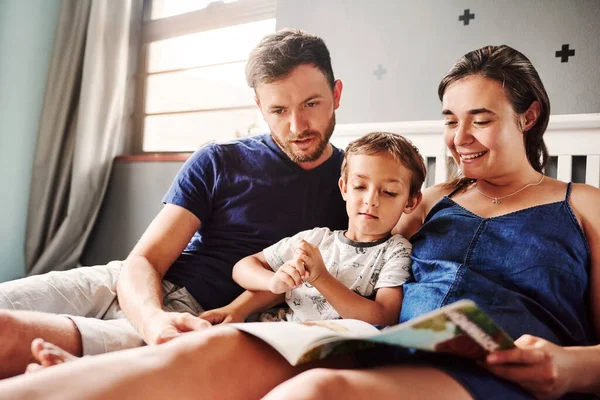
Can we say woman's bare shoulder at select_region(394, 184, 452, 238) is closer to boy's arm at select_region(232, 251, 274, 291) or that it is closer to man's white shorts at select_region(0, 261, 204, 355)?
boy's arm at select_region(232, 251, 274, 291)

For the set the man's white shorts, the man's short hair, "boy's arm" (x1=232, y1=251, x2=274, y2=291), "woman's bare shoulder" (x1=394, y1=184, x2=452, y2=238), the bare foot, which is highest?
the man's short hair

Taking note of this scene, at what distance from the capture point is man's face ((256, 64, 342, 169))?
1.33 meters

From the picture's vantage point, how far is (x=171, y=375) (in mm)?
661

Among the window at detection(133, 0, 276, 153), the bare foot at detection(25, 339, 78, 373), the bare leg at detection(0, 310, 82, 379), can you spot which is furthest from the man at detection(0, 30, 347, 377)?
the window at detection(133, 0, 276, 153)

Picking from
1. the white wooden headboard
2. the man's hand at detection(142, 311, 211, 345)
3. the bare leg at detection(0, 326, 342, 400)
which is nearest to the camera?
the bare leg at detection(0, 326, 342, 400)

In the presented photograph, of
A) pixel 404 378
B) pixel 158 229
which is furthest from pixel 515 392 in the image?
pixel 158 229

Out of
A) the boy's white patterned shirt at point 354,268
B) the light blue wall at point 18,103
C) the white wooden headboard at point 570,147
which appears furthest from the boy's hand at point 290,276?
the light blue wall at point 18,103

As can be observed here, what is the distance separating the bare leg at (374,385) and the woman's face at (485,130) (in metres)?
0.51

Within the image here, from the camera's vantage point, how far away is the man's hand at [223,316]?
1.06m

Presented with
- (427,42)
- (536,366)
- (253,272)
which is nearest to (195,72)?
(427,42)

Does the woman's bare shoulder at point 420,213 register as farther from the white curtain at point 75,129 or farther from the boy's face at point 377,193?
the white curtain at point 75,129

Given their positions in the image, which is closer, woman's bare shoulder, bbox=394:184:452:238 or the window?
woman's bare shoulder, bbox=394:184:452:238

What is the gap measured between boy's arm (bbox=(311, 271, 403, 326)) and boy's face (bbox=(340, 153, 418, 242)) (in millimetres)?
167

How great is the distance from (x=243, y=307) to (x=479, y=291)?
506 mm
